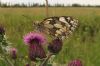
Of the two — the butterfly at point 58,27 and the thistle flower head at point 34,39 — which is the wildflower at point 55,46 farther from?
the butterfly at point 58,27

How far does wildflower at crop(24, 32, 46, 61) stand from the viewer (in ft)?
6.53

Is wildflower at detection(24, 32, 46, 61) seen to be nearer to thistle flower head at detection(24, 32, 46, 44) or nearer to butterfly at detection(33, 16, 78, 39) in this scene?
thistle flower head at detection(24, 32, 46, 44)

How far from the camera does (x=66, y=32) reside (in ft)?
8.24

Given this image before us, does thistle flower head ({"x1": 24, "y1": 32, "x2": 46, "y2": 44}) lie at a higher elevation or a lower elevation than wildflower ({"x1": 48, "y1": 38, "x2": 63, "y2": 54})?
higher

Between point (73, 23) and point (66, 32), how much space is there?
0.96 ft

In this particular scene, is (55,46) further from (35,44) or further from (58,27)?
(58,27)

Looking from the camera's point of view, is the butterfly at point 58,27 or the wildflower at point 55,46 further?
the butterfly at point 58,27

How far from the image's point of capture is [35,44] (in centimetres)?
202

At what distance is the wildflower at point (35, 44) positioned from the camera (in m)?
1.99

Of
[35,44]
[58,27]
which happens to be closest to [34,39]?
[35,44]

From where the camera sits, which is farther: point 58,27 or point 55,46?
point 58,27

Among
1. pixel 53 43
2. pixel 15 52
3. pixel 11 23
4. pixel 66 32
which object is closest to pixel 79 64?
pixel 53 43

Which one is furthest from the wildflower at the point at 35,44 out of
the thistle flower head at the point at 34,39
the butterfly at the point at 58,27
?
the butterfly at the point at 58,27

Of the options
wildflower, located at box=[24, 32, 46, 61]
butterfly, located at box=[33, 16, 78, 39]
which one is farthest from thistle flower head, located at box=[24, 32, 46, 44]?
butterfly, located at box=[33, 16, 78, 39]
